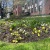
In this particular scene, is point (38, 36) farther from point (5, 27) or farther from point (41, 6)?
point (41, 6)

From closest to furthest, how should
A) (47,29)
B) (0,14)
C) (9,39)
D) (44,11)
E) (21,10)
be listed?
(9,39) < (47,29) < (44,11) < (0,14) < (21,10)

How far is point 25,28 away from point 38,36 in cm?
99

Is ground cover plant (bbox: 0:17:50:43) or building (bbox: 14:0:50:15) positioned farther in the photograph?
building (bbox: 14:0:50:15)

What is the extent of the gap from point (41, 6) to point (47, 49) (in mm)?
41773

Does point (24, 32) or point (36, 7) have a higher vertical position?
point (24, 32)

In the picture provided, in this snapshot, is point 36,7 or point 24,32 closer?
point 24,32

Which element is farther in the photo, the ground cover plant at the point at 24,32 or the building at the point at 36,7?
the building at the point at 36,7

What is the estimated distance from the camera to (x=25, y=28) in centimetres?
874

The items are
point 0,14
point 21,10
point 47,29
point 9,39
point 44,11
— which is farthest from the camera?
point 21,10

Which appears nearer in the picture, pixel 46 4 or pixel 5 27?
pixel 5 27

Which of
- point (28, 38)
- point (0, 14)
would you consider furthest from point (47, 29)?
point (0, 14)

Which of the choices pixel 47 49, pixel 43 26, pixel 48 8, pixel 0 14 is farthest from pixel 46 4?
pixel 47 49

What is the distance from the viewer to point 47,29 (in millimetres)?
8625

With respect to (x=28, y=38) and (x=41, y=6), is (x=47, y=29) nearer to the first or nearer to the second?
(x=28, y=38)
